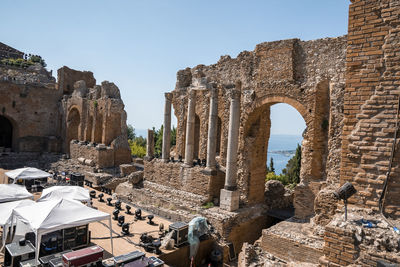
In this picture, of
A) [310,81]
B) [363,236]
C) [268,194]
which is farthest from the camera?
[268,194]

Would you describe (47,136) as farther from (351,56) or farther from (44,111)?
(351,56)

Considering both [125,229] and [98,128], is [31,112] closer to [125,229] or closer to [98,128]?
[98,128]

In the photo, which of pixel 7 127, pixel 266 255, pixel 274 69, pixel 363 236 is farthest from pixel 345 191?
pixel 7 127

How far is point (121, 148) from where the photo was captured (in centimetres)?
2486

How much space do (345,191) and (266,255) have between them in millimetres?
6375

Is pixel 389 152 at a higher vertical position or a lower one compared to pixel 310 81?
lower

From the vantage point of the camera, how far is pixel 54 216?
799 centimetres

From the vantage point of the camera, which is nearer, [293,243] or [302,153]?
[293,243]

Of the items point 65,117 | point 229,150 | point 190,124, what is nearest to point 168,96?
point 190,124

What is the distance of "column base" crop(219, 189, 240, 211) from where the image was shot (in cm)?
1363

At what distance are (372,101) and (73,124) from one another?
29442 millimetres

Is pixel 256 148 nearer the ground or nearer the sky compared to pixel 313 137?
nearer the ground

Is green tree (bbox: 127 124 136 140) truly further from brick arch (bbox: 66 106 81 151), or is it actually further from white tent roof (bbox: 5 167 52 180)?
white tent roof (bbox: 5 167 52 180)

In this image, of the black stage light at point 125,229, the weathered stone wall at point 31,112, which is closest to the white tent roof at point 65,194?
→ the black stage light at point 125,229
